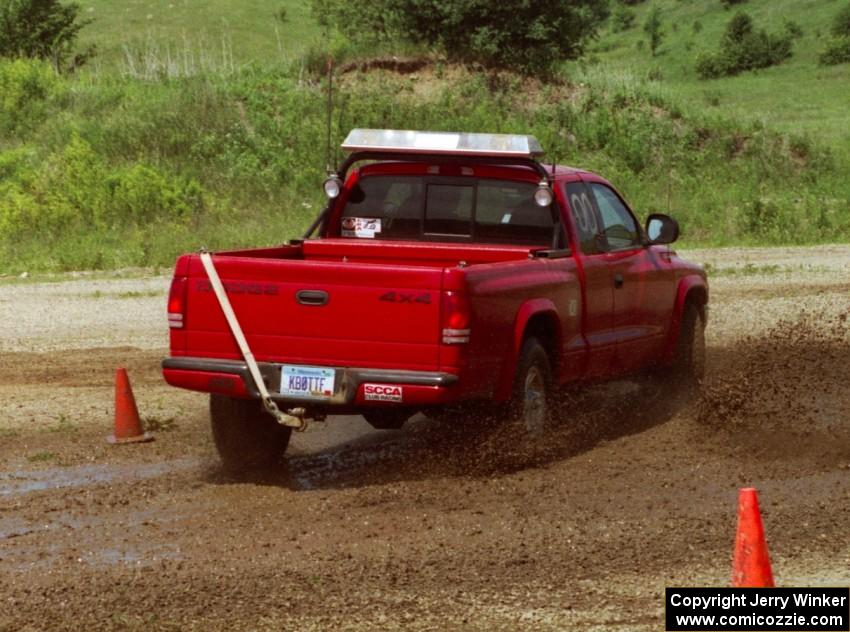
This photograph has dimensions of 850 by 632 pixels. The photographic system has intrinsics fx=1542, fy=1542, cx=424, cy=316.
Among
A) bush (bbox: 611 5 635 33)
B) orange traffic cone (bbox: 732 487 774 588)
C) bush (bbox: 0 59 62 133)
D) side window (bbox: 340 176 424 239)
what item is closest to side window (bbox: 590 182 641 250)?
side window (bbox: 340 176 424 239)

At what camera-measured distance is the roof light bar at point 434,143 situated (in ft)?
32.6

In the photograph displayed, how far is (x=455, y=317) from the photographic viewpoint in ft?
27.0

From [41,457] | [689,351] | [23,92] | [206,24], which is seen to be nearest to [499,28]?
[23,92]

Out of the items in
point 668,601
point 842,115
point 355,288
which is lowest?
point 842,115

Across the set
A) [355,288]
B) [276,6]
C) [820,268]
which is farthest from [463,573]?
[276,6]

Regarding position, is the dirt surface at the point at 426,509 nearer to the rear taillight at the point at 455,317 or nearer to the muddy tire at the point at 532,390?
the muddy tire at the point at 532,390

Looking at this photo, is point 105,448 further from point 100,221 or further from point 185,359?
point 100,221

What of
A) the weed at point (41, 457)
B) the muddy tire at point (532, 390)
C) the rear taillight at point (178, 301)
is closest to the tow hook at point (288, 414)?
the rear taillight at point (178, 301)

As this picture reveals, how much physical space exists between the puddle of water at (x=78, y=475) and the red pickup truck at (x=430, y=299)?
0.47m

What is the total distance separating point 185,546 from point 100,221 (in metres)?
22.0

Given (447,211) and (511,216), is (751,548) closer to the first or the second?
(511,216)

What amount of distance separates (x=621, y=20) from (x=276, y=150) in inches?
3111

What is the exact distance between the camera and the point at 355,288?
8.38 metres

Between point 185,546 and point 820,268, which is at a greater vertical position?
point 185,546
